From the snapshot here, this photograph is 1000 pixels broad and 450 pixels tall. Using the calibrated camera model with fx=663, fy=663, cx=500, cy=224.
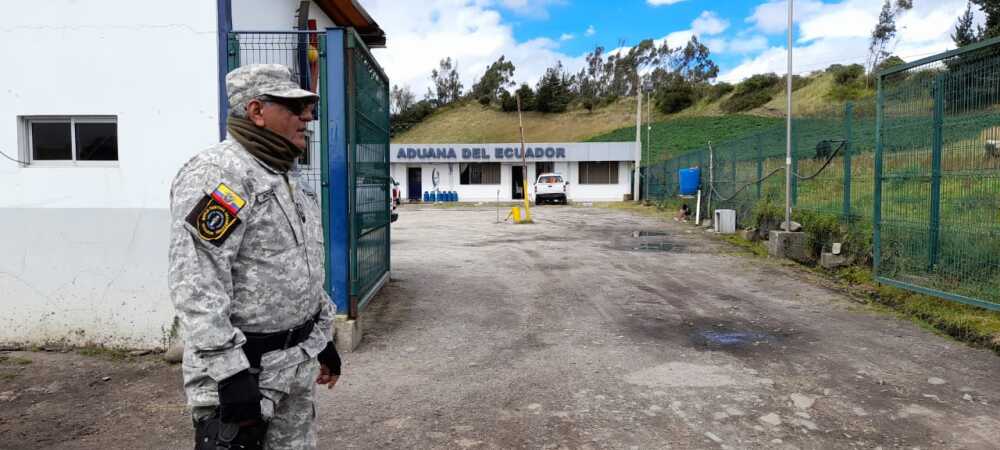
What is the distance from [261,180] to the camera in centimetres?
221

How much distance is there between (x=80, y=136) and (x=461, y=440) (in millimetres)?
4279

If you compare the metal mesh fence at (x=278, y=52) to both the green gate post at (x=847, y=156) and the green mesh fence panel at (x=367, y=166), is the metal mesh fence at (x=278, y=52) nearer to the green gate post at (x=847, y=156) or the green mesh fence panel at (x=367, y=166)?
the green mesh fence panel at (x=367, y=166)

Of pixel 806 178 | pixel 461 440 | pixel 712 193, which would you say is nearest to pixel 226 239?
pixel 461 440

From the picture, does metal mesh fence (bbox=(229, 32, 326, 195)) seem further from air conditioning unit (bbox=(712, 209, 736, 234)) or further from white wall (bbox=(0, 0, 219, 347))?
air conditioning unit (bbox=(712, 209, 736, 234))

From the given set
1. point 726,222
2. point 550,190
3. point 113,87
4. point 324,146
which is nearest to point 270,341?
point 324,146

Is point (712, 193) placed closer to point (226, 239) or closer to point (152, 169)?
point (152, 169)

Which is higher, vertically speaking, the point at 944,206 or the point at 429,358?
the point at 944,206

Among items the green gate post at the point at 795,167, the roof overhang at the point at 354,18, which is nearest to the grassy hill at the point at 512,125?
the green gate post at the point at 795,167

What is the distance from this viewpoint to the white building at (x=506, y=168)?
1487 inches

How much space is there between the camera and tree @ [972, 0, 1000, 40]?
1435 inches

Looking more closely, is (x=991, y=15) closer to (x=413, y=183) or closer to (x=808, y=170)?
(x=413, y=183)

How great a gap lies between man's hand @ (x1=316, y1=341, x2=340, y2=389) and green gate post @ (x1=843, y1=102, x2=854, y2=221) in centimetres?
820

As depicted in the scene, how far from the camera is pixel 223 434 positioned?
6.53 ft

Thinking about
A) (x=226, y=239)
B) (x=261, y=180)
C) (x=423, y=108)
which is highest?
(x=423, y=108)
